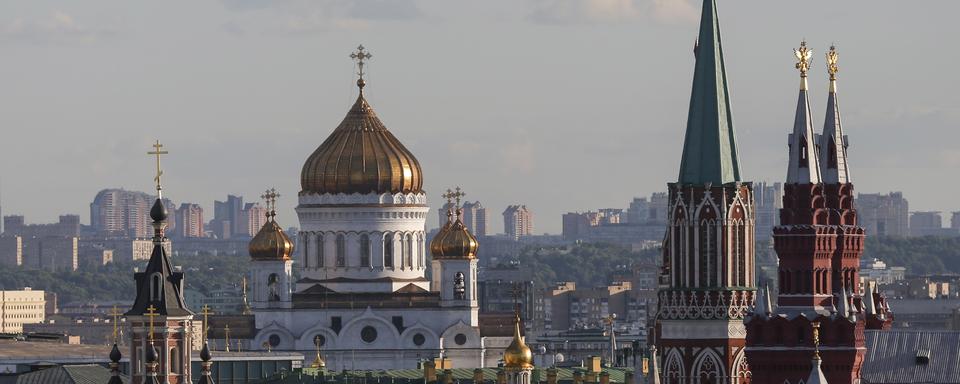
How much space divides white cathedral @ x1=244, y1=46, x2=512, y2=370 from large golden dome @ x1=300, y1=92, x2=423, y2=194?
0.13 feet

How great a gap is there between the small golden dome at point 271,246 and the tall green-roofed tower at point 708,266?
46829mm

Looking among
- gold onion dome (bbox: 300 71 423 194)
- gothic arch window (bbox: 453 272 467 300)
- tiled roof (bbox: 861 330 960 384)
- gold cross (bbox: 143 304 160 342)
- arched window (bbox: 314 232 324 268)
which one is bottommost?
tiled roof (bbox: 861 330 960 384)

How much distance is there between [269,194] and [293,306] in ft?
11.9

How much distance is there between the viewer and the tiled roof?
80.6 meters

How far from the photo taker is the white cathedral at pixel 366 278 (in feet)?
Result: 402

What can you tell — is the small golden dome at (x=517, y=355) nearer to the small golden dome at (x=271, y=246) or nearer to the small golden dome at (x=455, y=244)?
the small golden dome at (x=455, y=244)

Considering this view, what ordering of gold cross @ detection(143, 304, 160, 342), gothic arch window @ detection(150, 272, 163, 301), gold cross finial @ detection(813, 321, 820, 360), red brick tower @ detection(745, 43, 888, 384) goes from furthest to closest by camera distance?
red brick tower @ detection(745, 43, 888, 384) → gothic arch window @ detection(150, 272, 163, 301) → gold cross @ detection(143, 304, 160, 342) → gold cross finial @ detection(813, 321, 820, 360)

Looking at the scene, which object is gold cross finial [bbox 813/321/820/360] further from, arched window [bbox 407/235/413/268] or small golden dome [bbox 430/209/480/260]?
arched window [bbox 407/235/413/268]

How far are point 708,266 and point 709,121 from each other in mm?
2740

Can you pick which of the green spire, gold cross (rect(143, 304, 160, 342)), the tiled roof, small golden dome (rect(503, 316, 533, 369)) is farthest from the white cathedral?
gold cross (rect(143, 304, 160, 342))

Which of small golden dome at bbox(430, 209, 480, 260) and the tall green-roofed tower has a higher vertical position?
small golden dome at bbox(430, 209, 480, 260)

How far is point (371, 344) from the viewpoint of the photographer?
123 meters

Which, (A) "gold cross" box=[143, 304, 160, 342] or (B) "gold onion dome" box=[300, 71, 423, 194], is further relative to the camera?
(B) "gold onion dome" box=[300, 71, 423, 194]

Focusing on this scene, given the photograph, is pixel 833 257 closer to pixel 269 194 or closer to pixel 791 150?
pixel 791 150
